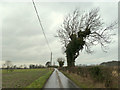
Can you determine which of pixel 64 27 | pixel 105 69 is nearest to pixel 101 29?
pixel 64 27

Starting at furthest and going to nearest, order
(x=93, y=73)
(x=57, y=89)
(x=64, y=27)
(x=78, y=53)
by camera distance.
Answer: (x=64, y=27), (x=78, y=53), (x=93, y=73), (x=57, y=89)

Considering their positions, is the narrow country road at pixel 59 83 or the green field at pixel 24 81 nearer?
the narrow country road at pixel 59 83

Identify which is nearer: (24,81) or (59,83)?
(59,83)

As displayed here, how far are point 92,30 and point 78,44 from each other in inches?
194

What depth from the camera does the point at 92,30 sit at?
3594cm

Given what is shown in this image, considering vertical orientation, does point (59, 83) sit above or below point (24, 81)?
above

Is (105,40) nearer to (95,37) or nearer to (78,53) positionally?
(95,37)

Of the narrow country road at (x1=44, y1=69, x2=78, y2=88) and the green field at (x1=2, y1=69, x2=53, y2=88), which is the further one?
the green field at (x1=2, y1=69, x2=53, y2=88)

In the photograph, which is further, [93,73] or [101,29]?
[101,29]

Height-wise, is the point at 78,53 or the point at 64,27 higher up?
the point at 64,27

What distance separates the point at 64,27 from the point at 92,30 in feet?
31.7

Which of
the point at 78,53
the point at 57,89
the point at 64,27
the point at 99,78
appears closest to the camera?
the point at 57,89

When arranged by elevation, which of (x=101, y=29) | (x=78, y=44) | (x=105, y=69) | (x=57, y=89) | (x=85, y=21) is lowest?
(x=57, y=89)

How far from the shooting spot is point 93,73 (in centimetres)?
1541
